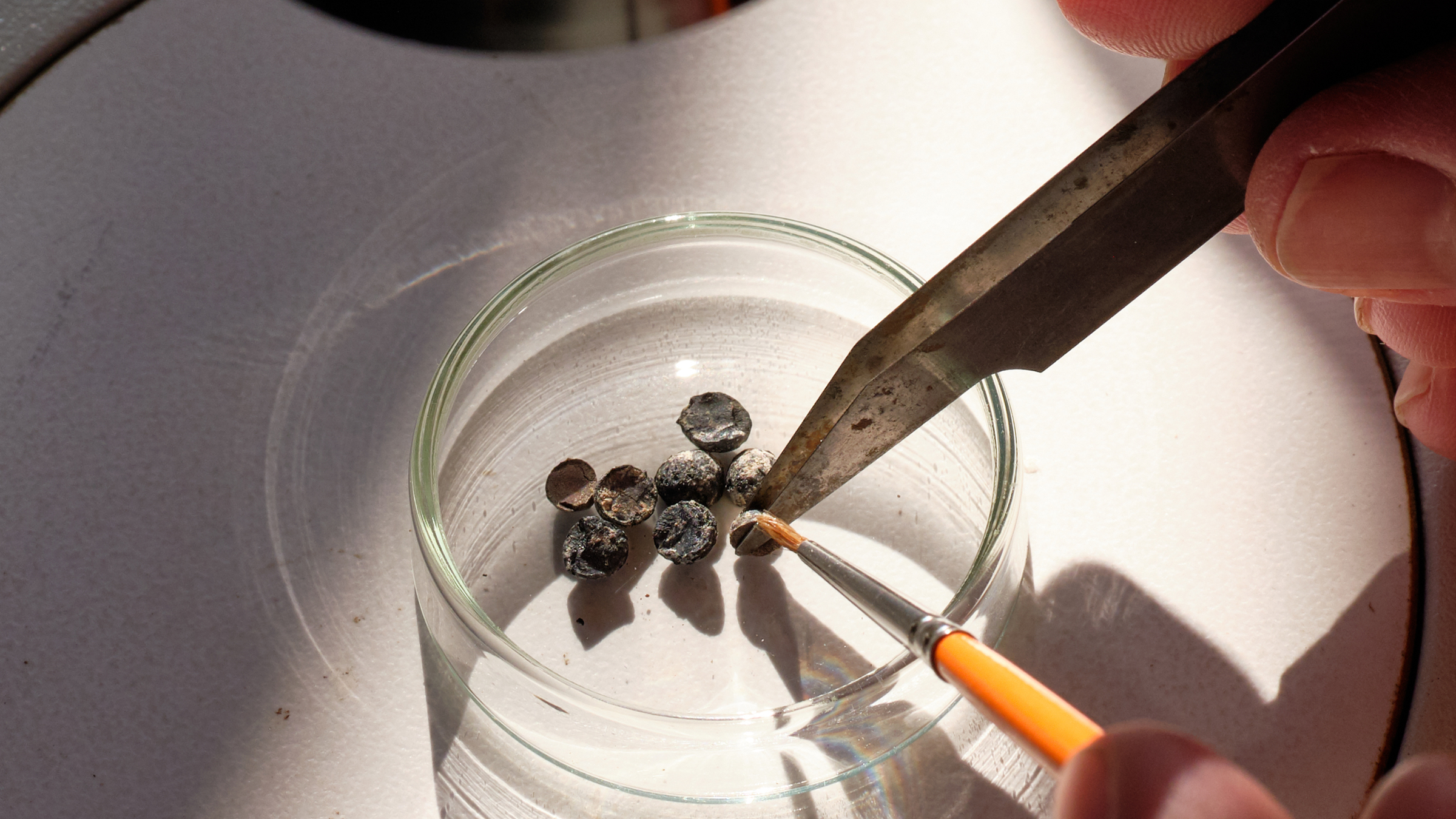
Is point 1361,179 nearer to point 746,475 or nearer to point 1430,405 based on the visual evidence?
point 1430,405

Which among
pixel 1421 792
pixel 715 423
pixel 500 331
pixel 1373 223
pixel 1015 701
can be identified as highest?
pixel 500 331

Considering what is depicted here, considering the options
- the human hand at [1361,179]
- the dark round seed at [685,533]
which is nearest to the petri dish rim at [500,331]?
the dark round seed at [685,533]

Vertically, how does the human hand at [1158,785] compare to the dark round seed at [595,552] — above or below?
below

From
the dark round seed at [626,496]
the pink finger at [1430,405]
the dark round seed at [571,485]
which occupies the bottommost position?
the pink finger at [1430,405]

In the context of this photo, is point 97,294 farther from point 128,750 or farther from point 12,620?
point 128,750

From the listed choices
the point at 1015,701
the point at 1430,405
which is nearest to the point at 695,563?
the point at 1015,701

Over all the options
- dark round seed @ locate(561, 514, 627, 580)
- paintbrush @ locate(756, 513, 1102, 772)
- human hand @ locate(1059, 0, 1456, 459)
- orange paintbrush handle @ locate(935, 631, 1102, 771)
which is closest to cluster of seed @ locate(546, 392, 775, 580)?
dark round seed @ locate(561, 514, 627, 580)

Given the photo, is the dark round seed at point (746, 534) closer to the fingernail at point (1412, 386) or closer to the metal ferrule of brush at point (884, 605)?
the metal ferrule of brush at point (884, 605)
